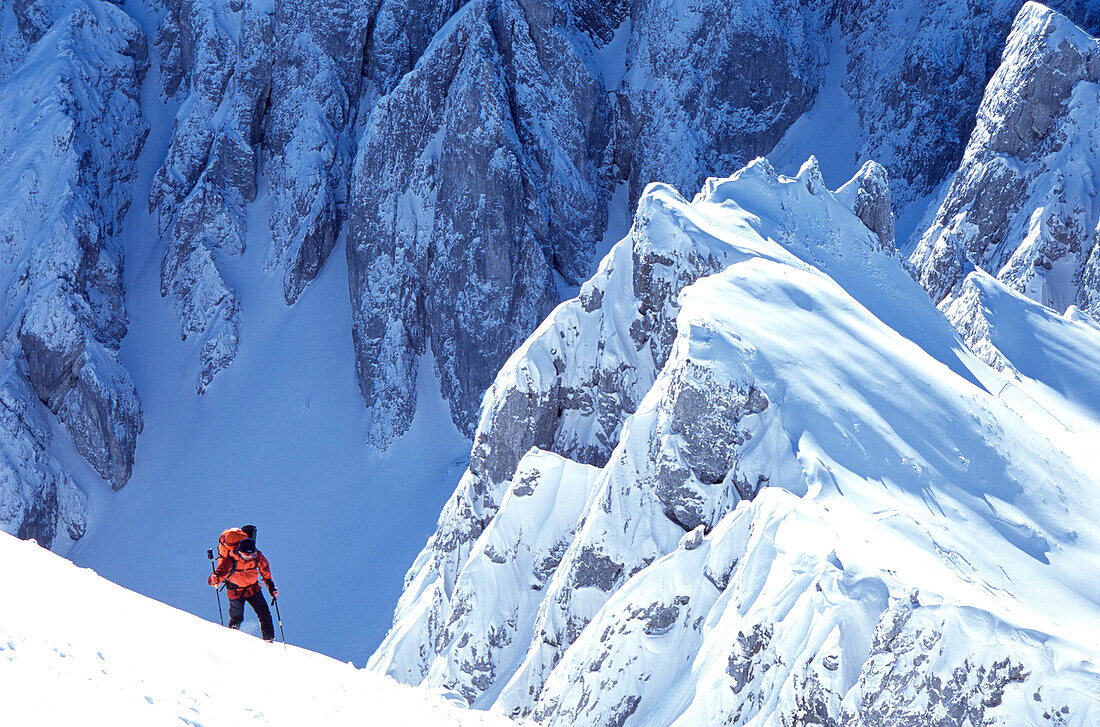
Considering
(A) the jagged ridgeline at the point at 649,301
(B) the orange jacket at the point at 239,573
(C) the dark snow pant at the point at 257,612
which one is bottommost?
(C) the dark snow pant at the point at 257,612

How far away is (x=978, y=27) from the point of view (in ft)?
187

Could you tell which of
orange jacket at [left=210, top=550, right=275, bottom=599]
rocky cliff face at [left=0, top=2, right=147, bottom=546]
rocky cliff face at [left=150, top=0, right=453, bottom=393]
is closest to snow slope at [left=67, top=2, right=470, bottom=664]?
rocky cliff face at [left=150, top=0, right=453, bottom=393]

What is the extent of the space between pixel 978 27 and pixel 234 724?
198 feet

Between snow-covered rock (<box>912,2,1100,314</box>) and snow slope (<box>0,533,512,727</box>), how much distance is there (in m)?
36.1

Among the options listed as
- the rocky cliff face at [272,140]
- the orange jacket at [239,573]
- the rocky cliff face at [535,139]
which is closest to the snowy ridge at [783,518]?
the orange jacket at [239,573]

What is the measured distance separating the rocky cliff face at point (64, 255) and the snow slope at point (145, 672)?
2193 inches

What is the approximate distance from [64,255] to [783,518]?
63.0 meters

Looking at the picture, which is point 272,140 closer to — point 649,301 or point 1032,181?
point 1032,181

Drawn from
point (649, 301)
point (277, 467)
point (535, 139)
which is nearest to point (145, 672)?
point (649, 301)

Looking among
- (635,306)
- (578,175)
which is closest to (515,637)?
(635,306)

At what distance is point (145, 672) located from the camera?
9.31 meters

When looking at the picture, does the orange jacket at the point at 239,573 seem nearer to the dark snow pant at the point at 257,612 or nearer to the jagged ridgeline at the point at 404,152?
the dark snow pant at the point at 257,612

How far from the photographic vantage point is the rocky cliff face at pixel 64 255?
203 feet

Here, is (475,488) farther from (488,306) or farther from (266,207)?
(266,207)
